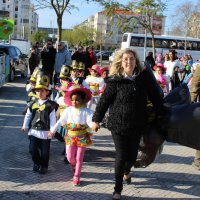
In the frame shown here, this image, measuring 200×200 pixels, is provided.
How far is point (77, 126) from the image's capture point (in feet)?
15.9

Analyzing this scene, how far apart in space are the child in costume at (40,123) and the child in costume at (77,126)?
0.20 metres

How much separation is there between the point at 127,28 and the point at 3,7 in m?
108

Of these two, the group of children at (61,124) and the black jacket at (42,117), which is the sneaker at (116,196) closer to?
the group of children at (61,124)

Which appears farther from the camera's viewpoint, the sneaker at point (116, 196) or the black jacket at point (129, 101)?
the sneaker at point (116, 196)

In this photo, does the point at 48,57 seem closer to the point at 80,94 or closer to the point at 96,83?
the point at 96,83

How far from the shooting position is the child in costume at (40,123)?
5023 millimetres

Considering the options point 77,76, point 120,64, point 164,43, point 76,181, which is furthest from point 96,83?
→ point 164,43

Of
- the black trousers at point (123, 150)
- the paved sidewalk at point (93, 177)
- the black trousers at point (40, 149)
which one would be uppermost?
the black trousers at point (123, 150)

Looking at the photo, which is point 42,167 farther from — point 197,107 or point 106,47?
point 106,47

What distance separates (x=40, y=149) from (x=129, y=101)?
70.6 inches

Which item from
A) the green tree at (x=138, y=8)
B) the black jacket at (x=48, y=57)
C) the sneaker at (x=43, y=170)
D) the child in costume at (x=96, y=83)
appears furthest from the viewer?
the green tree at (x=138, y=8)

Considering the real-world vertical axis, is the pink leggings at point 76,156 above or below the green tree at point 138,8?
below

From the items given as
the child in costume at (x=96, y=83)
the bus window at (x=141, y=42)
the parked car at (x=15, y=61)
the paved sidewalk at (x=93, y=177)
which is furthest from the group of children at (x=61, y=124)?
the bus window at (x=141, y=42)

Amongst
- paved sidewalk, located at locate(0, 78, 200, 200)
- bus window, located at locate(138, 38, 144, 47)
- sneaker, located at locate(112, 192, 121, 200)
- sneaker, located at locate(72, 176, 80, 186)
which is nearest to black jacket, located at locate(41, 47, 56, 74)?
paved sidewalk, located at locate(0, 78, 200, 200)
